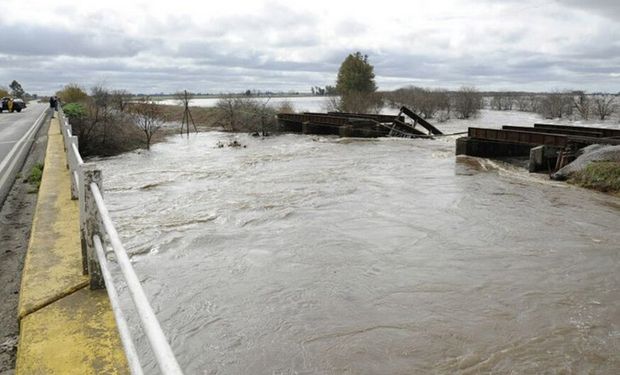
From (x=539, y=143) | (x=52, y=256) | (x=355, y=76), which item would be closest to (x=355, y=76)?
(x=355, y=76)

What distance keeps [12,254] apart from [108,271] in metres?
3.19

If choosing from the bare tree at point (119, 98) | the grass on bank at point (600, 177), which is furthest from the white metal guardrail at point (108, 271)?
the bare tree at point (119, 98)

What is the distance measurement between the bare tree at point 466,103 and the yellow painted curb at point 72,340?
65415mm

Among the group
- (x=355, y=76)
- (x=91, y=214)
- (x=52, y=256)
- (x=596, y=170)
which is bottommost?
(x=596, y=170)

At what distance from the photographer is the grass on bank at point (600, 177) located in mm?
16109

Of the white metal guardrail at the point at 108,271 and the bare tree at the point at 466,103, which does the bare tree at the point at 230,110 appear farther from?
the white metal guardrail at the point at 108,271

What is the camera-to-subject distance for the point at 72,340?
132 inches

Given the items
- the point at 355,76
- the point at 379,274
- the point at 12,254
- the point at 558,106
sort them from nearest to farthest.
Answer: the point at 12,254 → the point at 379,274 → the point at 558,106 → the point at 355,76

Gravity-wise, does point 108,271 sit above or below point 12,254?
above

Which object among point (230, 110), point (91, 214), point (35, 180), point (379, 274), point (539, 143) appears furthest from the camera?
point (230, 110)

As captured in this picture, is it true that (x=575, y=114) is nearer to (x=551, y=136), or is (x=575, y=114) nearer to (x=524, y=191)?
(x=551, y=136)

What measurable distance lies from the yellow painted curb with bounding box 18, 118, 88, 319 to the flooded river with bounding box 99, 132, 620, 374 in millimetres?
1656

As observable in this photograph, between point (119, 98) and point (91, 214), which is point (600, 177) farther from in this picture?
point (119, 98)

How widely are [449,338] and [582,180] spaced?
41.5 feet
